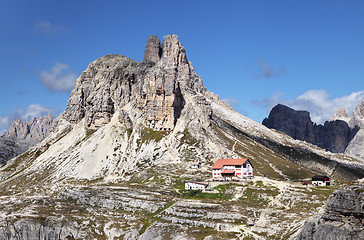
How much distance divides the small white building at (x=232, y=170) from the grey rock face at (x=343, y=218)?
339 feet

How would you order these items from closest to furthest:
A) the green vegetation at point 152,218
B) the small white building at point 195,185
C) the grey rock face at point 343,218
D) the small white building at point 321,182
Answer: the grey rock face at point 343,218
the green vegetation at point 152,218
the small white building at point 321,182
the small white building at point 195,185

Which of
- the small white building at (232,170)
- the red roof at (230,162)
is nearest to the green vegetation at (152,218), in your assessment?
the small white building at (232,170)

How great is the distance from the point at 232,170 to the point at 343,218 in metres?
110

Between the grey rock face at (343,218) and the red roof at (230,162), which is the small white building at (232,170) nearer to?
the red roof at (230,162)

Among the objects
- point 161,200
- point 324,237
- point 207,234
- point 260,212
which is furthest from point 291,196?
point 324,237

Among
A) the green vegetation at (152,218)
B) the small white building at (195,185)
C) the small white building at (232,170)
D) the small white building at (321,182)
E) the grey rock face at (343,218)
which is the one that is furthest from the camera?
the small white building at (232,170)

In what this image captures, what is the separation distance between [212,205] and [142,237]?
2652 cm

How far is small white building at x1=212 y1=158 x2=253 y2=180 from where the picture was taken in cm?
17375

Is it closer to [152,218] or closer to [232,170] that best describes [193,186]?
[232,170]

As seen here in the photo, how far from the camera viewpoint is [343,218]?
213ft

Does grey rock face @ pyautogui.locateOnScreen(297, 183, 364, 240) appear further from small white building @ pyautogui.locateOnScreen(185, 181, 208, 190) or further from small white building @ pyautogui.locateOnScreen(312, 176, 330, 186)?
small white building @ pyautogui.locateOnScreen(312, 176, 330, 186)

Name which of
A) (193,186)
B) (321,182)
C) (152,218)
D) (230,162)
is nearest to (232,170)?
(230,162)

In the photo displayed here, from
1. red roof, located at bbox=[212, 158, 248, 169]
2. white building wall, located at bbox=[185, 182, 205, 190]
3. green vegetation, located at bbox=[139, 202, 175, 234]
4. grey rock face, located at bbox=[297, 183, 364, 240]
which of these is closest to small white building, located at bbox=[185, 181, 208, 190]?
white building wall, located at bbox=[185, 182, 205, 190]

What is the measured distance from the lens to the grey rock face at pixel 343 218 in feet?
205
